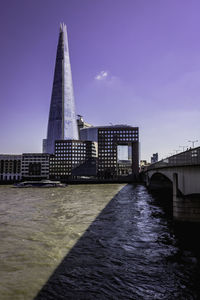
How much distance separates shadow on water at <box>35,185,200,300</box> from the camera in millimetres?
10070

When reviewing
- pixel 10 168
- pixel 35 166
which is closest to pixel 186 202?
pixel 35 166

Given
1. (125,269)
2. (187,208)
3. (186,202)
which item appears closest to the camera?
(125,269)

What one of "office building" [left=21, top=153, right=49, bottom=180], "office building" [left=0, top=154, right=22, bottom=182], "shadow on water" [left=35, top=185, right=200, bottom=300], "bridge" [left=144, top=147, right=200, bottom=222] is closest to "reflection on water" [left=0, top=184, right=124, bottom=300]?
"shadow on water" [left=35, top=185, right=200, bottom=300]

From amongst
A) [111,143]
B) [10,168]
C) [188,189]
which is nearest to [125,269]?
[188,189]

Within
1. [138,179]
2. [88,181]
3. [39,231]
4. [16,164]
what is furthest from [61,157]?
[39,231]

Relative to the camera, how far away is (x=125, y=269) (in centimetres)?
1252

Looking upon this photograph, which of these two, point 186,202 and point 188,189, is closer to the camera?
point 188,189

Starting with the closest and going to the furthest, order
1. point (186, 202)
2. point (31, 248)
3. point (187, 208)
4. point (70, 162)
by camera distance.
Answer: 1. point (31, 248)
2. point (186, 202)
3. point (187, 208)
4. point (70, 162)

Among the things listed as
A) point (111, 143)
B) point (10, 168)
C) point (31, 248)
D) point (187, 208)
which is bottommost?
point (31, 248)

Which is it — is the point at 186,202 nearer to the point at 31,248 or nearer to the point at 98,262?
the point at 98,262

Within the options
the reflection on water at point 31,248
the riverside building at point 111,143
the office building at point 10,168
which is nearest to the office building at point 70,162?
the riverside building at point 111,143

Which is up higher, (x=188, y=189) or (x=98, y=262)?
(x=188, y=189)

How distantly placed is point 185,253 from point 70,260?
8.35 m

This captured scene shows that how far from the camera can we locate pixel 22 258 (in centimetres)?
1403
